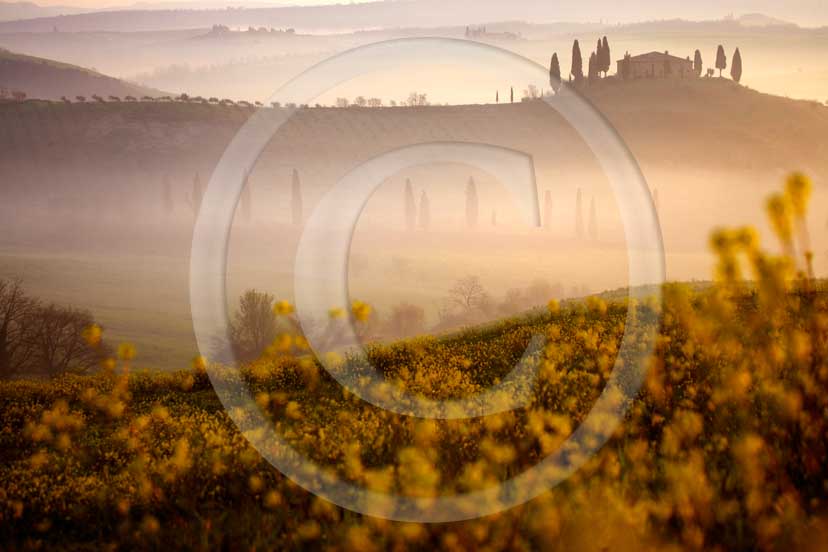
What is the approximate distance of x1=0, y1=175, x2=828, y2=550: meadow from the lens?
25.0ft

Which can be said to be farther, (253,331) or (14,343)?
(253,331)

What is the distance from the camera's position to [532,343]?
1709 cm

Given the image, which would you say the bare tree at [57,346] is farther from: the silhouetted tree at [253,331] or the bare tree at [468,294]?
the bare tree at [468,294]

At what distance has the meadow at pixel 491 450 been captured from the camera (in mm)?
7609

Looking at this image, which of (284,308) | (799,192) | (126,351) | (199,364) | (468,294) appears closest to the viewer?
(799,192)

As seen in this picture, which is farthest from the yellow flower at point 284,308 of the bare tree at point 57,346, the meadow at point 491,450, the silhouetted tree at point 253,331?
the silhouetted tree at point 253,331

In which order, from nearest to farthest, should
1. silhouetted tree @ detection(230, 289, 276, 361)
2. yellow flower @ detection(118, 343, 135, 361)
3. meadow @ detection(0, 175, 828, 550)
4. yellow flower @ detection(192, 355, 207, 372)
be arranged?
meadow @ detection(0, 175, 828, 550) < yellow flower @ detection(118, 343, 135, 361) < yellow flower @ detection(192, 355, 207, 372) < silhouetted tree @ detection(230, 289, 276, 361)

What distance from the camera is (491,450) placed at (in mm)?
10156

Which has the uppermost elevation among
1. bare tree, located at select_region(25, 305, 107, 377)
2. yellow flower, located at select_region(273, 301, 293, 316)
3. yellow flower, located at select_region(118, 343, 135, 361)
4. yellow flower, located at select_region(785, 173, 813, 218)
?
yellow flower, located at select_region(785, 173, 813, 218)

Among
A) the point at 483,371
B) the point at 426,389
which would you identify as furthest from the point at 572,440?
the point at 483,371

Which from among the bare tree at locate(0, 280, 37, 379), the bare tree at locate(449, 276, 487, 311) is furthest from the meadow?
the bare tree at locate(449, 276, 487, 311)

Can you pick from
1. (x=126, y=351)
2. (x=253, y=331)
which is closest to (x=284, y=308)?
(x=126, y=351)

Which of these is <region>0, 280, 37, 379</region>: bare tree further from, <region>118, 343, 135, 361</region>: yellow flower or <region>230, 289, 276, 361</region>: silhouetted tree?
<region>118, 343, 135, 361</region>: yellow flower

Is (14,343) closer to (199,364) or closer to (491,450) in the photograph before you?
(199,364)
